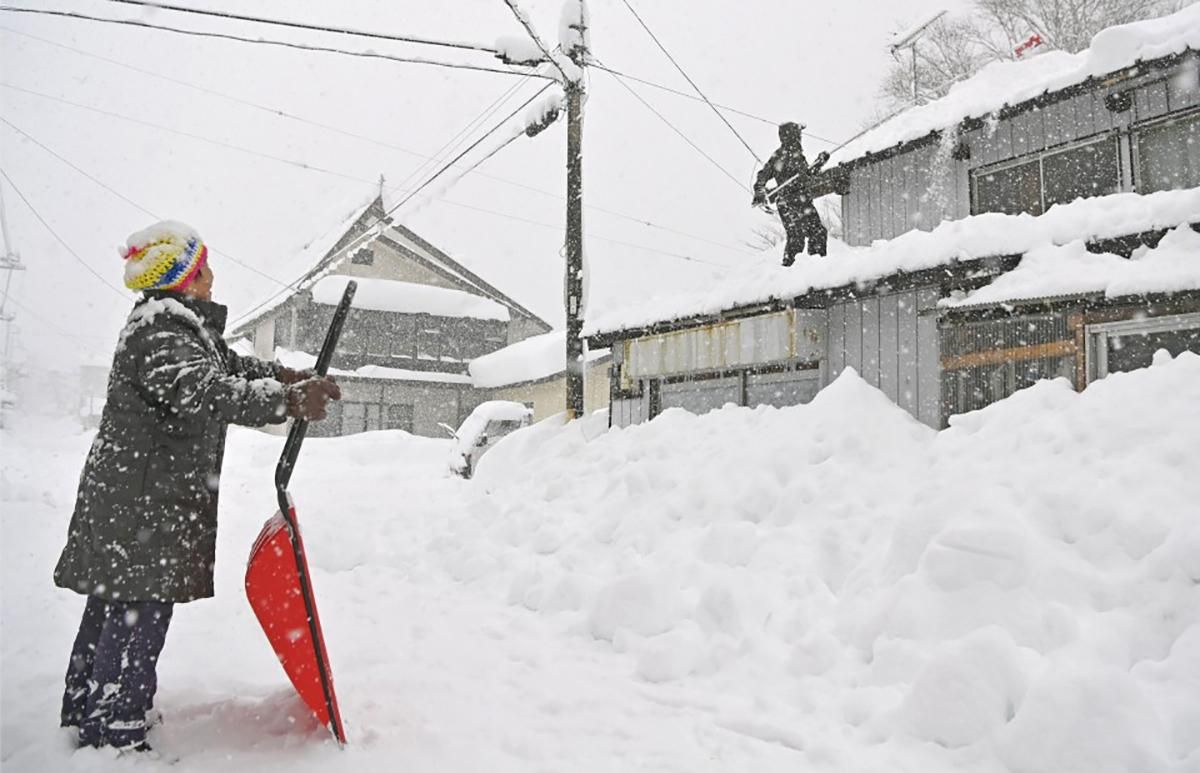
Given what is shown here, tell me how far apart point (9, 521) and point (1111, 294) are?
34.0 ft

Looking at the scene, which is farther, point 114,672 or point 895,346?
point 895,346

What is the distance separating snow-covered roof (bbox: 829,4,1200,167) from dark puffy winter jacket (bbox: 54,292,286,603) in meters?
8.74

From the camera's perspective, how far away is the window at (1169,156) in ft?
24.0

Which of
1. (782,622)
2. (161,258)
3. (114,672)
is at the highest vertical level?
(161,258)

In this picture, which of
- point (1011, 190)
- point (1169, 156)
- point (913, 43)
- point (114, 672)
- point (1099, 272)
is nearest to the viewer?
point (114, 672)

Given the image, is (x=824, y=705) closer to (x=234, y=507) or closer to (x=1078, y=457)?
(x=1078, y=457)

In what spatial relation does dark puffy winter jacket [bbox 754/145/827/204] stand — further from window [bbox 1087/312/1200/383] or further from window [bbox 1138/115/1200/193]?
window [bbox 1087/312/1200/383]

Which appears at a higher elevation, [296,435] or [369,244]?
[369,244]

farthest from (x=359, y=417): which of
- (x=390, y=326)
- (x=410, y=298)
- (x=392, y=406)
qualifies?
(x=410, y=298)

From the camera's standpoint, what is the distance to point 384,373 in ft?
79.0

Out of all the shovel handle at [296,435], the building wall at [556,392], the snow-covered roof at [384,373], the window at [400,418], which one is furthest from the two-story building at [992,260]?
the window at [400,418]

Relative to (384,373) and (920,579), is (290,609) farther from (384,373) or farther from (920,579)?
(384,373)

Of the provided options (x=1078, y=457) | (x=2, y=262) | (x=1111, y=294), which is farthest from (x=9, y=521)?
(x=2, y=262)

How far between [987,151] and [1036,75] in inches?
40.2
